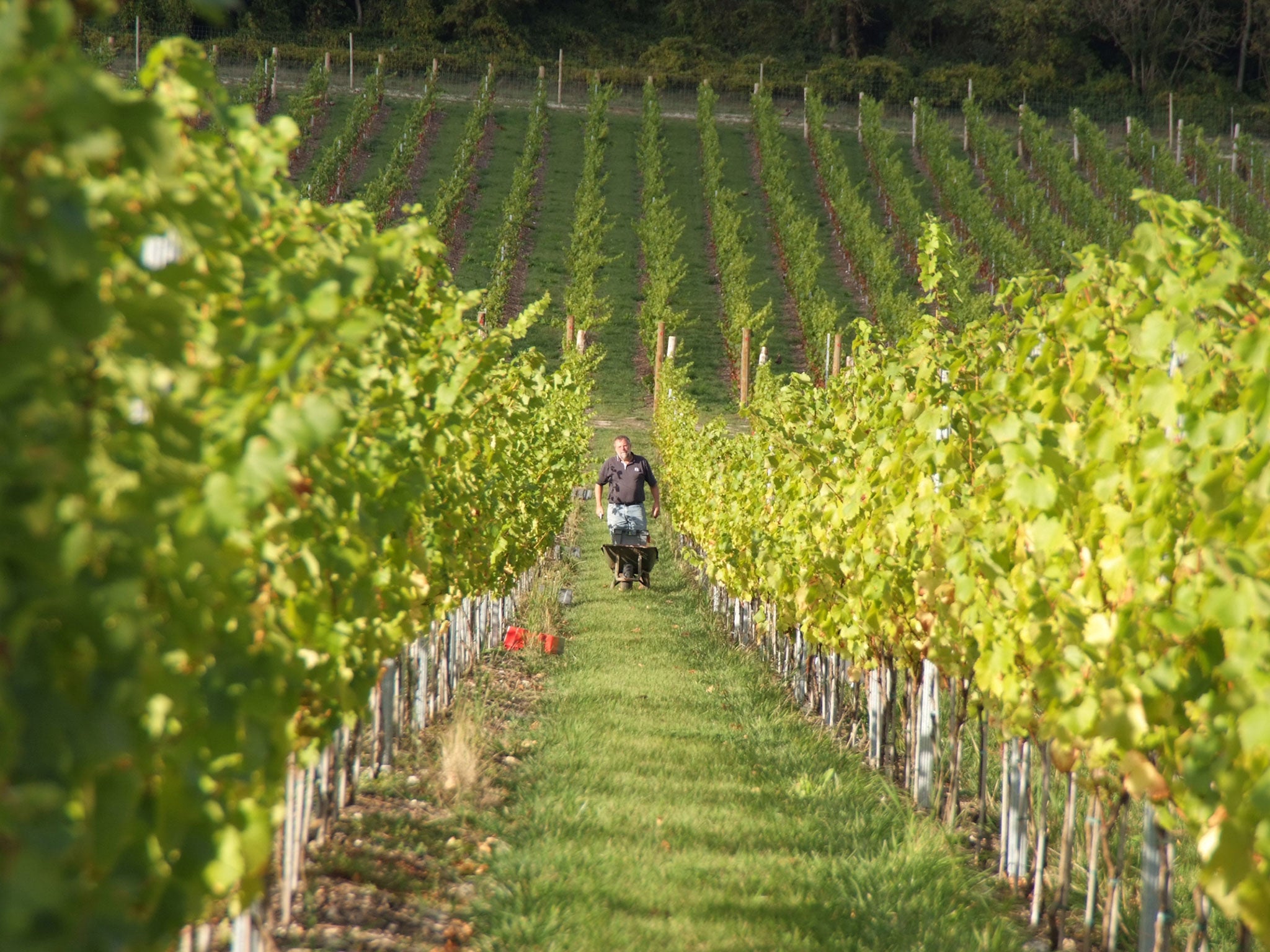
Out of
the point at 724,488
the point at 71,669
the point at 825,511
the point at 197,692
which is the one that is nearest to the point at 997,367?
the point at 825,511

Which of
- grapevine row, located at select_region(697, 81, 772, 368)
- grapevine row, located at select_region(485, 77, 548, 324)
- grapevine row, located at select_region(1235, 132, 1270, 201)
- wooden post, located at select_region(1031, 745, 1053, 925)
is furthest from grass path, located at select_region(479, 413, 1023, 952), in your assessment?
grapevine row, located at select_region(1235, 132, 1270, 201)

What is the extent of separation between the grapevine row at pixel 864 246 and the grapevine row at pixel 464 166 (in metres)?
11.3

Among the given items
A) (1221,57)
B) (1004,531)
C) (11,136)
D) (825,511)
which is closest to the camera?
(11,136)

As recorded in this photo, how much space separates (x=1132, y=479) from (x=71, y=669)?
2.48 metres

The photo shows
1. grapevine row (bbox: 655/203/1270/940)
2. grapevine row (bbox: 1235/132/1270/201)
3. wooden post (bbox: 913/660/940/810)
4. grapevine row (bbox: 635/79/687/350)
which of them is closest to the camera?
grapevine row (bbox: 655/203/1270/940)

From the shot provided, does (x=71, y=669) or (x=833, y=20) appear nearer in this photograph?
(x=71, y=669)

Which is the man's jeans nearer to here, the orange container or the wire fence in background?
the orange container

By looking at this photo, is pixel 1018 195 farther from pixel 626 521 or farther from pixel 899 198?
pixel 626 521

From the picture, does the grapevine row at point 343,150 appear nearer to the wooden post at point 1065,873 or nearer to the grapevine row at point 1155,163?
the grapevine row at point 1155,163

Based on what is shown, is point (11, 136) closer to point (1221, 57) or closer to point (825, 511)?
point (825, 511)

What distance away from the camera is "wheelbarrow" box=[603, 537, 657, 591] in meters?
11.3

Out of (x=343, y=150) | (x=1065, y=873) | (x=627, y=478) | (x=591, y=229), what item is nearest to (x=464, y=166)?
(x=343, y=150)

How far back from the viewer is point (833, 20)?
192ft

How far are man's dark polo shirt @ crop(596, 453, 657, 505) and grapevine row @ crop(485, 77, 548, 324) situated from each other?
17975 mm
